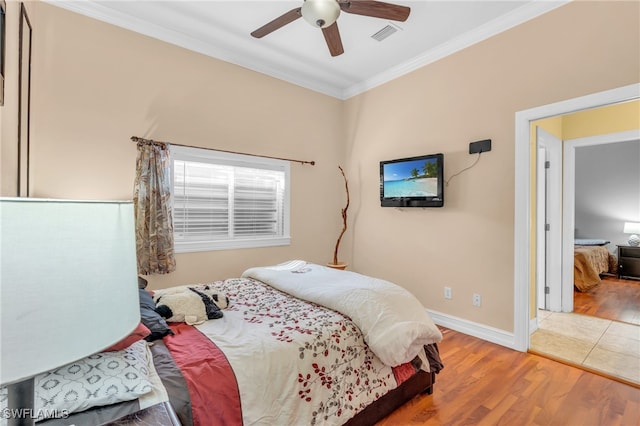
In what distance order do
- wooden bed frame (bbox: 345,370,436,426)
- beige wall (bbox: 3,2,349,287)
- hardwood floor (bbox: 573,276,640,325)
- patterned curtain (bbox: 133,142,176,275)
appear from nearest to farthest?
1. wooden bed frame (bbox: 345,370,436,426)
2. beige wall (bbox: 3,2,349,287)
3. patterned curtain (bbox: 133,142,176,275)
4. hardwood floor (bbox: 573,276,640,325)

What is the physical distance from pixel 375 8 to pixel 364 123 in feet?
6.88

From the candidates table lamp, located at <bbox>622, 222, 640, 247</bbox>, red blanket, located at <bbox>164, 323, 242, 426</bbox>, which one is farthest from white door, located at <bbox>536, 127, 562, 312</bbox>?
red blanket, located at <bbox>164, 323, 242, 426</bbox>

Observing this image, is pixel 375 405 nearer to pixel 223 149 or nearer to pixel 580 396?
pixel 580 396

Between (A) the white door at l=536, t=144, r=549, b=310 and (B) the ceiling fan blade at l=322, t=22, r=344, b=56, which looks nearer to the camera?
(B) the ceiling fan blade at l=322, t=22, r=344, b=56

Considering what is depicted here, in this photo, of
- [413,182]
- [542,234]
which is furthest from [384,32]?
[542,234]

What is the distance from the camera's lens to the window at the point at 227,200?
3.18 meters

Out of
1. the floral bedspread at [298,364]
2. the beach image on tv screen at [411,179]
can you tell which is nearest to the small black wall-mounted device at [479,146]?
the beach image on tv screen at [411,179]

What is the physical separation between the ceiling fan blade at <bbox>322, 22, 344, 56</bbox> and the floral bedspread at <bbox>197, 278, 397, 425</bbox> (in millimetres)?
2121

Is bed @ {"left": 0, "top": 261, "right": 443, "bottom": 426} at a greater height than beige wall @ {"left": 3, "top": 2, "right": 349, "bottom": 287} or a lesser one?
lesser

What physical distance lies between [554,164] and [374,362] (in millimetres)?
3644

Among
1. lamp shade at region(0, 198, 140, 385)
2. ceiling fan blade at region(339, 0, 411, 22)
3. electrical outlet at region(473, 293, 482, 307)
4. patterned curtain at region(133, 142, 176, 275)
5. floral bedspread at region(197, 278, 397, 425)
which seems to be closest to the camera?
lamp shade at region(0, 198, 140, 385)

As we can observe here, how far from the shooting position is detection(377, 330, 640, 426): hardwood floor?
1.87 metres

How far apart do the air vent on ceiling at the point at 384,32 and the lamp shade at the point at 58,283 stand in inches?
125

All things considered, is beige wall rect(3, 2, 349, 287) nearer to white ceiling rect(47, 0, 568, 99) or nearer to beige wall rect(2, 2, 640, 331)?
beige wall rect(2, 2, 640, 331)
